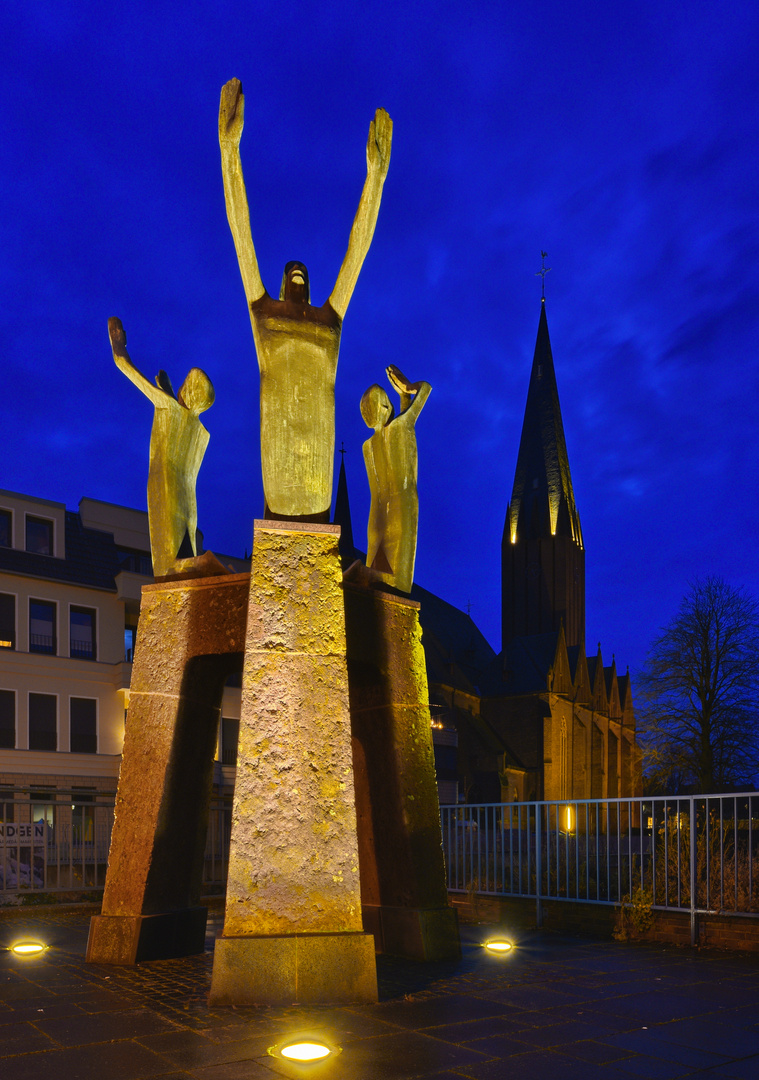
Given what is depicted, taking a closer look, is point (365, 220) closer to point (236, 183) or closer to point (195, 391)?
point (236, 183)

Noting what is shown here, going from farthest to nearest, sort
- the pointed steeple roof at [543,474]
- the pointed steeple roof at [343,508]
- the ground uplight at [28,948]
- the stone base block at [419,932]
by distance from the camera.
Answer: the pointed steeple roof at [543,474] → the pointed steeple roof at [343,508] → the ground uplight at [28,948] → the stone base block at [419,932]

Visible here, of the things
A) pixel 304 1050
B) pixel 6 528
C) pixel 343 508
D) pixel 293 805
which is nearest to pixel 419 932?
pixel 293 805

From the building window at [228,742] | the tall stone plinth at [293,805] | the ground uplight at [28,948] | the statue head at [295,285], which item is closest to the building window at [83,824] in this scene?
the ground uplight at [28,948]

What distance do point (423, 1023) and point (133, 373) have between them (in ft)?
18.9

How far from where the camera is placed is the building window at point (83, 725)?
30469 millimetres

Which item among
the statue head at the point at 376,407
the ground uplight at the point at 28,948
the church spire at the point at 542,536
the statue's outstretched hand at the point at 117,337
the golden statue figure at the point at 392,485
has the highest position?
the church spire at the point at 542,536

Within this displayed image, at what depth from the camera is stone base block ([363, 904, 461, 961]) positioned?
7.84 meters

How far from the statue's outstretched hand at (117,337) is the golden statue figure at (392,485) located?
2.22m

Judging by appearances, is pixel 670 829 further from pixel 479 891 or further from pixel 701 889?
pixel 479 891

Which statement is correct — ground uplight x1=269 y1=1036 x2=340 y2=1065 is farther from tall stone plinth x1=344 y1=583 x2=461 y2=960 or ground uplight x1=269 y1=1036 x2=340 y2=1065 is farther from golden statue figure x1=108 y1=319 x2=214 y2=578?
golden statue figure x1=108 y1=319 x2=214 y2=578

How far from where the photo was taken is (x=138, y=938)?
7.56m

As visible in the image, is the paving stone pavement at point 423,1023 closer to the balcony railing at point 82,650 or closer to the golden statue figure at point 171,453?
the golden statue figure at point 171,453

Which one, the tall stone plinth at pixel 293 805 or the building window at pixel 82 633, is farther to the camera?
the building window at pixel 82 633

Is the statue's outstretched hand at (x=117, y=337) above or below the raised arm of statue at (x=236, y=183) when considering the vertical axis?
below
